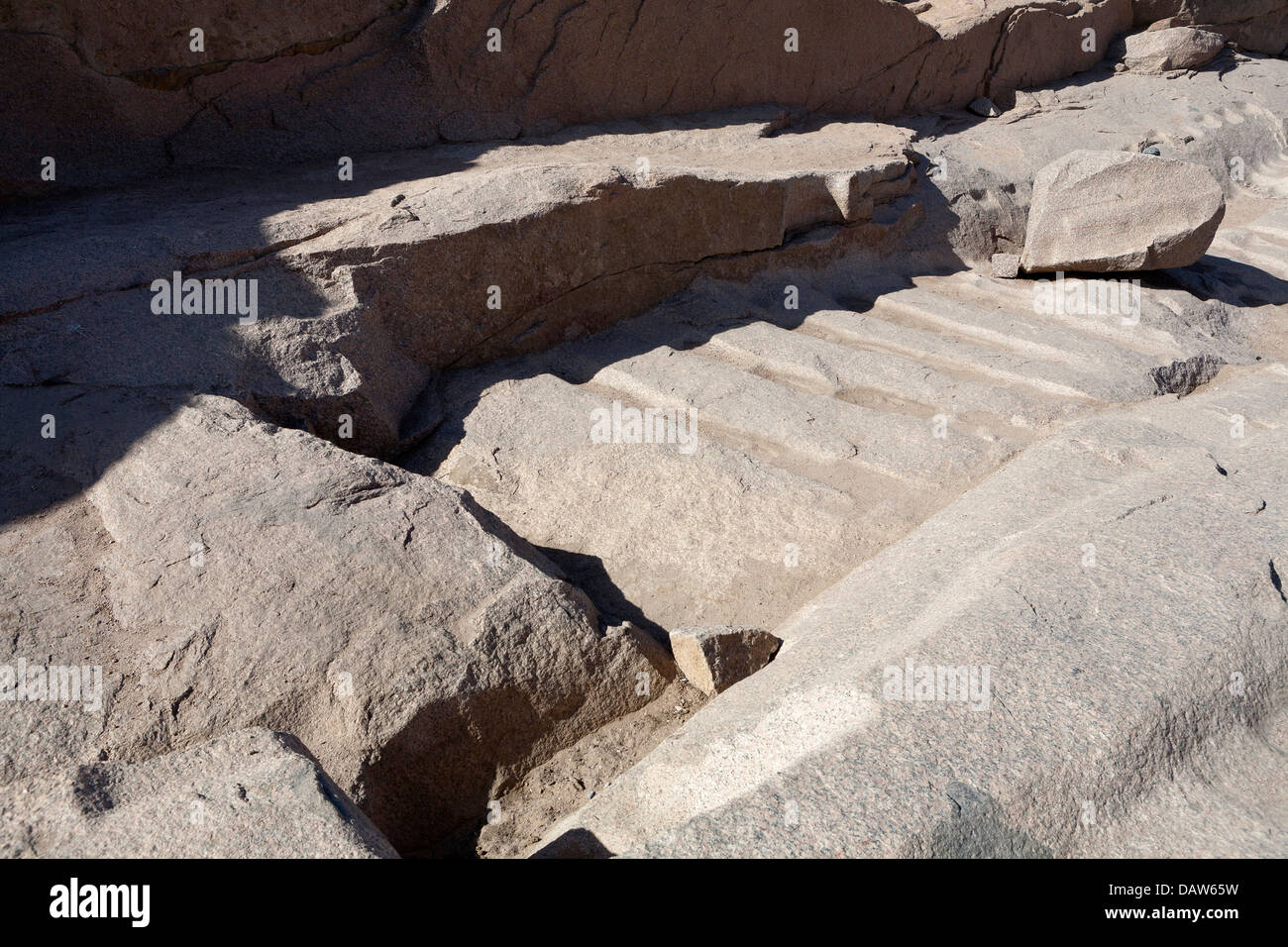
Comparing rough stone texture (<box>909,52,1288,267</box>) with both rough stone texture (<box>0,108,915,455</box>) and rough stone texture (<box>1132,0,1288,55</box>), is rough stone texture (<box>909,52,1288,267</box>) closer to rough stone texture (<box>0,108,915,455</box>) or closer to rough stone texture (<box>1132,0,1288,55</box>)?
rough stone texture (<box>1132,0,1288,55</box>)

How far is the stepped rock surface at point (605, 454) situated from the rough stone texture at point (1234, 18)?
253 cm

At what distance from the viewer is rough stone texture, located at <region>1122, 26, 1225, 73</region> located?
7098mm

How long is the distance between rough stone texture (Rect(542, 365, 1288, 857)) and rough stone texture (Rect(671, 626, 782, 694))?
0.10 meters

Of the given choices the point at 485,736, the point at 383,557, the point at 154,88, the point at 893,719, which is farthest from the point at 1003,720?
the point at 154,88

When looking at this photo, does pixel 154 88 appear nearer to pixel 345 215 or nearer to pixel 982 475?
pixel 345 215

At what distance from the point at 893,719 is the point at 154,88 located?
401 centimetres

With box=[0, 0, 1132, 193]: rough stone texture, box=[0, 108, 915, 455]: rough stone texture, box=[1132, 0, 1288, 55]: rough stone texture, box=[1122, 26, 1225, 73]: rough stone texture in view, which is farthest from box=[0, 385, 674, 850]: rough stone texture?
box=[1132, 0, 1288, 55]: rough stone texture

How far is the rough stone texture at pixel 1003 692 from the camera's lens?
5.24ft

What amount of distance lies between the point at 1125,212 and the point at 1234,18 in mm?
4491

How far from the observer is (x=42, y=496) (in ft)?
7.76

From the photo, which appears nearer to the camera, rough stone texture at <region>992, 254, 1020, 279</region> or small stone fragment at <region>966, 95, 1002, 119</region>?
rough stone texture at <region>992, 254, 1020, 279</region>

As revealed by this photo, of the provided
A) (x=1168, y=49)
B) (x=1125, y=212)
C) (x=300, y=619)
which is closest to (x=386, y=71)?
(x=300, y=619)

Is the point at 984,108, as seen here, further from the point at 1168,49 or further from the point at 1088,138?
the point at 1168,49
